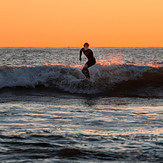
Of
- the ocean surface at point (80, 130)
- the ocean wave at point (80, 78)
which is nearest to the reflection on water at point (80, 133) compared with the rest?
the ocean surface at point (80, 130)

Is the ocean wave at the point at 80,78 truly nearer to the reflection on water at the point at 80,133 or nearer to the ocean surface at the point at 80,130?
A: the ocean surface at the point at 80,130

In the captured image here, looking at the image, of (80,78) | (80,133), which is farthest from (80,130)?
(80,78)

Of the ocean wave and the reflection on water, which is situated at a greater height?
the ocean wave

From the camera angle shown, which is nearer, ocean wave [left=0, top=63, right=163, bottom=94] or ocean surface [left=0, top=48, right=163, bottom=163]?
ocean surface [left=0, top=48, right=163, bottom=163]

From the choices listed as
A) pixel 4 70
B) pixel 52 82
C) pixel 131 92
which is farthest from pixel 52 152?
pixel 4 70

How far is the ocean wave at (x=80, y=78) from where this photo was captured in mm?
18203

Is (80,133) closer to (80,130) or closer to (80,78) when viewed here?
(80,130)

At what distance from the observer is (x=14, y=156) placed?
6.34m

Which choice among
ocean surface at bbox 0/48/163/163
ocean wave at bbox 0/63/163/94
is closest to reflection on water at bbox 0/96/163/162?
ocean surface at bbox 0/48/163/163

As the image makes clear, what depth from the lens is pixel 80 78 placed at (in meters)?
19.4

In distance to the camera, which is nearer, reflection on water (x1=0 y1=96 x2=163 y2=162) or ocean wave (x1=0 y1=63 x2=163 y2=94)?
reflection on water (x1=0 y1=96 x2=163 y2=162)

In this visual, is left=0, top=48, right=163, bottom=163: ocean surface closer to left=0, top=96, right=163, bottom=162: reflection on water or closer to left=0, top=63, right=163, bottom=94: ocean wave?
left=0, top=96, right=163, bottom=162: reflection on water

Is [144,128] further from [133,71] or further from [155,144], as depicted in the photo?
[133,71]

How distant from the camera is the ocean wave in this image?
18.2 m
